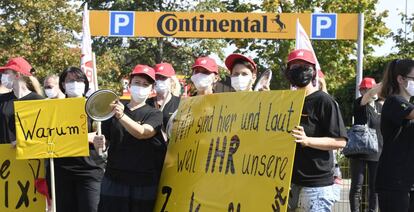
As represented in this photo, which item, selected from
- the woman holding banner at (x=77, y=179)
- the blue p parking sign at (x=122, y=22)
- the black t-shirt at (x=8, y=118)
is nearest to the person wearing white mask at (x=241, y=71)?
the woman holding banner at (x=77, y=179)

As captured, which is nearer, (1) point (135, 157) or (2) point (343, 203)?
(1) point (135, 157)

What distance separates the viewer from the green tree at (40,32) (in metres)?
26.5

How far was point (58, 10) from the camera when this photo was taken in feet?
90.3

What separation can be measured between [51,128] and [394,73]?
326 cm

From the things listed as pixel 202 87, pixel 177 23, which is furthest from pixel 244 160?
pixel 177 23

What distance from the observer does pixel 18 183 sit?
7.62 m

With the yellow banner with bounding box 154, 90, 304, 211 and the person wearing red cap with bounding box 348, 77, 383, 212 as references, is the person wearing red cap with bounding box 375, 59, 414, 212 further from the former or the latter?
the person wearing red cap with bounding box 348, 77, 383, 212

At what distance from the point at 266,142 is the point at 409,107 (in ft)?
4.10

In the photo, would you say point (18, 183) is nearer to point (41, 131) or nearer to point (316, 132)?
point (41, 131)

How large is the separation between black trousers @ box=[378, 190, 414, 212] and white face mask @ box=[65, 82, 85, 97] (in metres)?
3.00

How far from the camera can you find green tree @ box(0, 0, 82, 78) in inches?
1043

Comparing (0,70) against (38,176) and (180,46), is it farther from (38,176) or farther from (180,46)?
(180,46)

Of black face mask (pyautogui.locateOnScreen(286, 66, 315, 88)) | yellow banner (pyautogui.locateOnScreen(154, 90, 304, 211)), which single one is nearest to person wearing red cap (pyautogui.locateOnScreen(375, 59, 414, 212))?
black face mask (pyautogui.locateOnScreen(286, 66, 315, 88))

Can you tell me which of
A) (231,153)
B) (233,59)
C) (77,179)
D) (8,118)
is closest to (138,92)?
(233,59)
